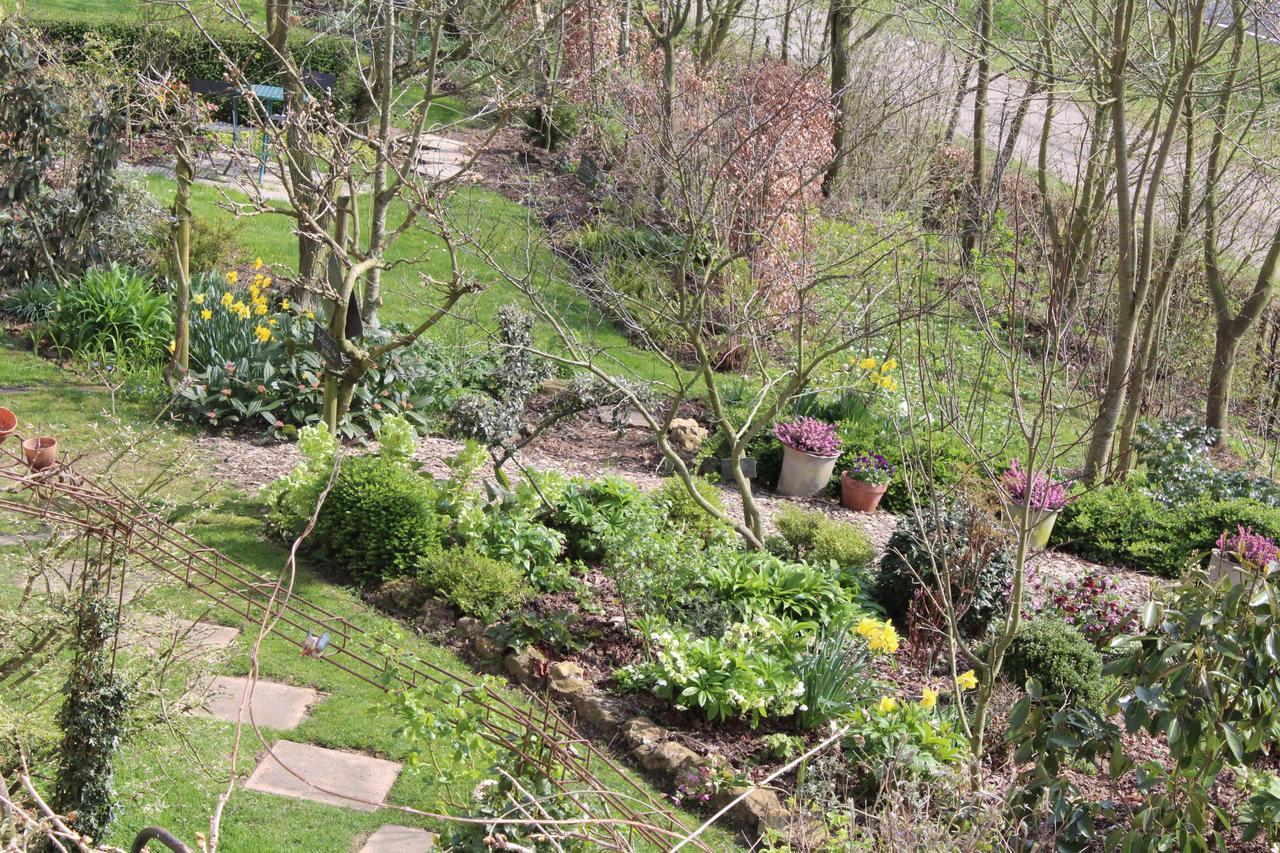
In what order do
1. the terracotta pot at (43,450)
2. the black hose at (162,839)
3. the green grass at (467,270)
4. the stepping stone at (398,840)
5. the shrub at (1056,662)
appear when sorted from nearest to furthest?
1. the black hose at (162,839)
2. the stepping stone at (398,840)
3. the shrub at (1056,662)
4. the terracotta pot at (43,450)
5. the green grass at (467,270)

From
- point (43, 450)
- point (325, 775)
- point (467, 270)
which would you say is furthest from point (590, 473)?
point (325, 775)

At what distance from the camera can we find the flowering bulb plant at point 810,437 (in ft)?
28.3

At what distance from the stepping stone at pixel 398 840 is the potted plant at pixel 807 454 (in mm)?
5029

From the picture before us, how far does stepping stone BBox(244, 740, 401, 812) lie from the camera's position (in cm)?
436

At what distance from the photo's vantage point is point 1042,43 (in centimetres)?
886

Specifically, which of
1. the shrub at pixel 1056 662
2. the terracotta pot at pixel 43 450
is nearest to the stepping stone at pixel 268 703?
the terracotta pot at pixel 43 450

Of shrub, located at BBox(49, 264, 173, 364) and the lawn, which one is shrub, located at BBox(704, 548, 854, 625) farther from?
shrub, located at BBox(49, 264, 173, 364)

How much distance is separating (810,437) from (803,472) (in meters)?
0.28

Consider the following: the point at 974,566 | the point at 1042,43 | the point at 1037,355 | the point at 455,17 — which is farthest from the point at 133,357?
the point at 1037,355


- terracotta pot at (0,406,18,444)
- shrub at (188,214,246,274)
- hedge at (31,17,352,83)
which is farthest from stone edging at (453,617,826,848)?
Answer: hedge at (31,17,352,83)

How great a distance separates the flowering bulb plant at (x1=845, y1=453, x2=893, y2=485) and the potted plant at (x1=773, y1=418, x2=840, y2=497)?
7.0 inches

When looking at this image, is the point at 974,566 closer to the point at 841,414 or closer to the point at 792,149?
the point at 841,414

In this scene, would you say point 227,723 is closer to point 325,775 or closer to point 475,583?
point 325,775

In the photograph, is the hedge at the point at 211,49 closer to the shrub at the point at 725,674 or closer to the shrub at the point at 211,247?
the shrub at the point at 211,247
